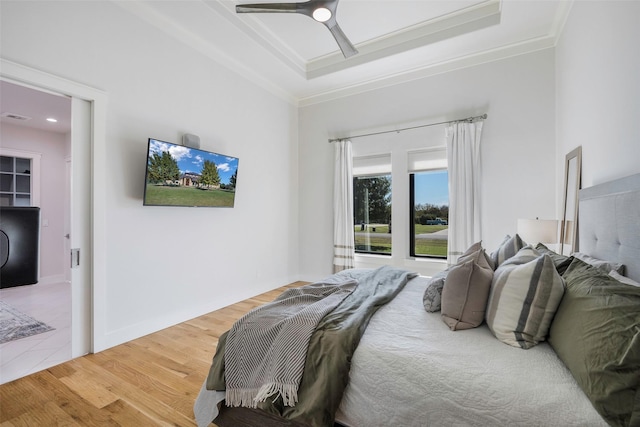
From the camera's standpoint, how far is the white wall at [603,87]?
1.54 m

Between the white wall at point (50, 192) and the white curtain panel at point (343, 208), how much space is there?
198 inches

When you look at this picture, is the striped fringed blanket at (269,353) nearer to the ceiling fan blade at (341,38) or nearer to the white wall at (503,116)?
the ceiling fan blade at (341,38)

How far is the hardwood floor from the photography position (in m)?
1.75

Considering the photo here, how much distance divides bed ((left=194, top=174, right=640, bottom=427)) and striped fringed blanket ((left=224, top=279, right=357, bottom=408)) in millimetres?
136

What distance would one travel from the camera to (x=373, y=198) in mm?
4617

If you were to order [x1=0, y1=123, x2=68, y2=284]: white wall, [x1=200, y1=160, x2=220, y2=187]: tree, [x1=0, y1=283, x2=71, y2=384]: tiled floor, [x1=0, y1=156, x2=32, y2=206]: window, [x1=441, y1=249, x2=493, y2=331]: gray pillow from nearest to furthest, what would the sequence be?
[x1=441, y1=249, x2=493, y2=331]: gray pillow, [x1=0, y1=283, x2=71, y2=384]: tiled floor, [x1=200, y1=160, x2=220, y2=187]: tree, [x1=0, y1=156, x2=32, y2=206]: window, [x1=0, y1=123, x2=68, y2=284]: white wall

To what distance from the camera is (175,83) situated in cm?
322

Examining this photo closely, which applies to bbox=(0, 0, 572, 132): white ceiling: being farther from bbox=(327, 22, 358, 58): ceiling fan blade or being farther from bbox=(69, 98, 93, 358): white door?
bbox=(69, 98, 93, 358): white door

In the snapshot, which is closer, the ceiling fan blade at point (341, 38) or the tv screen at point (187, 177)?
the ceiling fan blade at point (341, 38)

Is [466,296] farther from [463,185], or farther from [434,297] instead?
[463,185]

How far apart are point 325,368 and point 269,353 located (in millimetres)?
332

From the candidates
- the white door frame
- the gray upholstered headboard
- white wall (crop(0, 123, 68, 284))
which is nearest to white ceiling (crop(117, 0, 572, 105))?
the white door frame

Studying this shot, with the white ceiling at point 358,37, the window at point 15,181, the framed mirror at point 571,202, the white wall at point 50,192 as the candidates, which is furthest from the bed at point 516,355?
the window at point 15,181

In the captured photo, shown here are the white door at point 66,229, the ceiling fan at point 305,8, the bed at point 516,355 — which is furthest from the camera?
the white door at point 66,229
